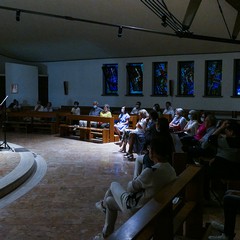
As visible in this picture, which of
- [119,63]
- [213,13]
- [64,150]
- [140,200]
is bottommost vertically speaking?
[64,150]

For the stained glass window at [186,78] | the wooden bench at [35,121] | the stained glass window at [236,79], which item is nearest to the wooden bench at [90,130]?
the wooden bench at [35,121]

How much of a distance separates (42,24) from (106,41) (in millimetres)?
2544

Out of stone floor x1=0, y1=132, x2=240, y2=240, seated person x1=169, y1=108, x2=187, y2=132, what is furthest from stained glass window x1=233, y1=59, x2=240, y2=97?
stone floor x1=0, y1=132, x2=240, y2=240

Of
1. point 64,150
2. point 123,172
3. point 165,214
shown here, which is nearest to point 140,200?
point 165,214

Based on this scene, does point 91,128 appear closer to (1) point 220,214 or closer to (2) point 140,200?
(1) point 220,214

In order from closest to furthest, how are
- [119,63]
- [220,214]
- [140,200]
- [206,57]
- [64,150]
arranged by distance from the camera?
1. [140,200]
2. [220,214]
3. [64,150]
4. [206,57]
5. [119,63]

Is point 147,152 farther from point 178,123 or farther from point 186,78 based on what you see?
point 186,78

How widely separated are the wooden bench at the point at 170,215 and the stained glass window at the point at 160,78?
1225 centimetres

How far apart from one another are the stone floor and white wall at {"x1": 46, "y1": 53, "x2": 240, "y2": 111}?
6563 mm

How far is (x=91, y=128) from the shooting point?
1079 centimetres

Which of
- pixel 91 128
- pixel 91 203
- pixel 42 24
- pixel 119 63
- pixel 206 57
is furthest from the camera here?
pixel 119 63

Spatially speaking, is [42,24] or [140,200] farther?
[42,24]

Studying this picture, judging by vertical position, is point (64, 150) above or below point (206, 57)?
below

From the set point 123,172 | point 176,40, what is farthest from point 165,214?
point 176,40
